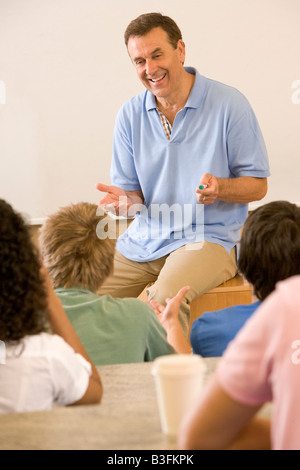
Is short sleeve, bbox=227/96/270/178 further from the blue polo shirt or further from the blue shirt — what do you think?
the blue shirt

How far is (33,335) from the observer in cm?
108

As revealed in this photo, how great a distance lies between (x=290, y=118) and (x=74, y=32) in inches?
47.4

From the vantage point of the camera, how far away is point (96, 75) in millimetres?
3309

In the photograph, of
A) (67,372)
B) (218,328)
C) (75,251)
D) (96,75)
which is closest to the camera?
(67,372)

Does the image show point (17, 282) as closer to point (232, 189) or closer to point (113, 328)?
point (113, 328)

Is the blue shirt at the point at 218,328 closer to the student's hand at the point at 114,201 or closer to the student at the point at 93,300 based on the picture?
the student at the point at 93,300

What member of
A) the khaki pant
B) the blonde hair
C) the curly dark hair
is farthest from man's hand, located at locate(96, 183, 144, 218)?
the curly dark hair

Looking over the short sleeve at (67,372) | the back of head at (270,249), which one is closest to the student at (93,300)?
the back of head at (270,249)

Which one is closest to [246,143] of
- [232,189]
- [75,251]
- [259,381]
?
[232,189]

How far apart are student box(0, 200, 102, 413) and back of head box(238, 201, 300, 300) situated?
18.6 inches

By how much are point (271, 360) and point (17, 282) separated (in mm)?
550

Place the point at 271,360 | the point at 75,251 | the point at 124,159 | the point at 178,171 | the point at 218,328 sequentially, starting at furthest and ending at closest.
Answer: the point at 124,159 → the point at 178,171 → the point at 75,251 → the point at 218,328 → the point at 271,360

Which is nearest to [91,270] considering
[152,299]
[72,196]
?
[152,299]
